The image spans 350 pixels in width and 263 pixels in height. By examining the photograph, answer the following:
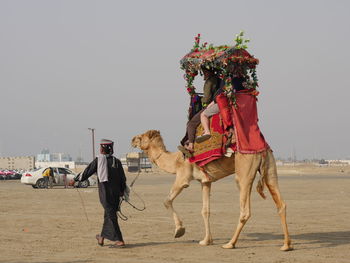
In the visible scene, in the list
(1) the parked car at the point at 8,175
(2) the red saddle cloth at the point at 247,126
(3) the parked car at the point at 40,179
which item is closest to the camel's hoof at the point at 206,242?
(2) the red saddle cloth at the point at 247,126

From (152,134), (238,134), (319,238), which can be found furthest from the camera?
→ (152,134)

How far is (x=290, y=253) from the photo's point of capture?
460 inches

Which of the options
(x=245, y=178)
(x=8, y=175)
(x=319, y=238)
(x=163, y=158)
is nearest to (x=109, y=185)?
(x=163, y=158)

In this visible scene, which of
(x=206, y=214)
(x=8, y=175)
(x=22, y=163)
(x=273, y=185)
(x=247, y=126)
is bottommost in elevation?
(x=8, y=175)

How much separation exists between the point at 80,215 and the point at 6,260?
29.8ft

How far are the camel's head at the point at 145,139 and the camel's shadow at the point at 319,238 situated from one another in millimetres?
3078

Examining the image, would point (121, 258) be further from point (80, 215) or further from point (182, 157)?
point (80, 215)

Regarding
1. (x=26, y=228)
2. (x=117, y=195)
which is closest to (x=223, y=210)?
(x=26, y=228)

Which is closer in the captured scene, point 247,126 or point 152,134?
point 247,126

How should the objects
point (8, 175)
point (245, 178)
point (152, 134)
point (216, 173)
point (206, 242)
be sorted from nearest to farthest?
1. point (245, 178)
2. point (206, 242)
3. point (216, 173)
4. point (152, 134)
5. point (8, 175)

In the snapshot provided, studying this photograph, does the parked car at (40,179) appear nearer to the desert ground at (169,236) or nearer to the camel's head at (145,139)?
the desert ground at (169,236)

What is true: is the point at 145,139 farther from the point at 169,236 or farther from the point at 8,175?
the point at 8,175

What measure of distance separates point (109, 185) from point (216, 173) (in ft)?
7.20

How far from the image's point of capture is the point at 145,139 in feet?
46.8
